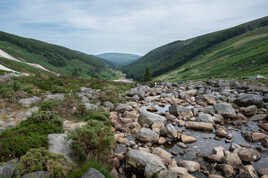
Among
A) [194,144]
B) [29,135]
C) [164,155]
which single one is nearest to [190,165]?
[164,155]

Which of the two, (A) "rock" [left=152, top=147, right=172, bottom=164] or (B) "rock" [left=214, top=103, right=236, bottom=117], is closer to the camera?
(A) "rock" [left=152, top=147, right=172, bottom=164]

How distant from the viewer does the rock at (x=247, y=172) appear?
568 centimetres

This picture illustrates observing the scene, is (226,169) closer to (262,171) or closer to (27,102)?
(262,171)

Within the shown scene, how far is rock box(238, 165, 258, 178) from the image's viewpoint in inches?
224

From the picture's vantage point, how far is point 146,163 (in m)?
5.99

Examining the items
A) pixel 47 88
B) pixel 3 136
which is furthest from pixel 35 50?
pixel 3 136

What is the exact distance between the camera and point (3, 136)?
5.91 m

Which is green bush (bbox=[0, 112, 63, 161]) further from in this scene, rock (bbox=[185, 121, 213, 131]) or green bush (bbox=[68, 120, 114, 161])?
rock (bbox=[185, 121, 213, 131])

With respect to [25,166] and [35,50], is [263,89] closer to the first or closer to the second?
[25,166]

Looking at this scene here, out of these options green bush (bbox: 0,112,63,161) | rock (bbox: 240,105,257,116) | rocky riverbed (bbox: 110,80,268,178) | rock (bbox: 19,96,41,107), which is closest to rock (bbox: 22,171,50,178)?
green bush (bbox: 0,112,63,161)

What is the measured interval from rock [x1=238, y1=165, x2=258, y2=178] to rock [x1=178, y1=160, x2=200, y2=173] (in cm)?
157

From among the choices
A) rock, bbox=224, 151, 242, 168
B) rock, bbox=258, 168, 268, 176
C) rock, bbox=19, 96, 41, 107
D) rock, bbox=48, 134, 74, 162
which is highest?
rock, bbox=19, 96, 41, 107

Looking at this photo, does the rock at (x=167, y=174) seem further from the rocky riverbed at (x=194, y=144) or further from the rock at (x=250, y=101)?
the rock at (x=250, y=101)

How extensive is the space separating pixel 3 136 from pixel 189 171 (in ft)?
25.7
